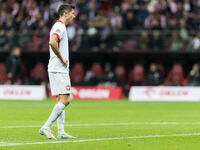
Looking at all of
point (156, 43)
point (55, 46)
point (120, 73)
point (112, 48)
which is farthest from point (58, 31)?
point (120, 73)

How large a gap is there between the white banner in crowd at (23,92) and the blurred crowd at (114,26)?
144 inches

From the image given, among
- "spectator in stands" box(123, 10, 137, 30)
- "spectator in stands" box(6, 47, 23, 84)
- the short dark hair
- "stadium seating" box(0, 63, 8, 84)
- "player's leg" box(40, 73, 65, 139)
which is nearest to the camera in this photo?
"player's leg" box(40, 73, 65, 139)

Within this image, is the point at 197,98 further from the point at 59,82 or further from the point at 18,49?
the point at 59,82

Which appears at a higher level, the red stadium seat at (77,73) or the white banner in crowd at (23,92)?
the red stadium seat at (77,73)

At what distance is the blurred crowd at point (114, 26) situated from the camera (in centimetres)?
3048

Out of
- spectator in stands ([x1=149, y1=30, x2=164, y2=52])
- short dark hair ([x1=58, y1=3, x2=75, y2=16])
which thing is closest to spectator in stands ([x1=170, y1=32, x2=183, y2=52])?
spectator in stands ([x1=149, y1=30, x2=164, y2=52])

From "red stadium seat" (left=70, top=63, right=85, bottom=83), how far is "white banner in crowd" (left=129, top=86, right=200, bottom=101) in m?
4.66

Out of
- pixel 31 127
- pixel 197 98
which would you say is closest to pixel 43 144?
pixel 31 127

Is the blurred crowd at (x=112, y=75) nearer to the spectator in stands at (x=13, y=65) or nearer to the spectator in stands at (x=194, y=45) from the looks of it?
the spectator in stands at (x=13, y=65)

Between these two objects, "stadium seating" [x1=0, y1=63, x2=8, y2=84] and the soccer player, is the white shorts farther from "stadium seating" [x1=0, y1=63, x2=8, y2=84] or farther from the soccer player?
"stadium seating" [x1=0, y1=63, x2=8, y2=84]

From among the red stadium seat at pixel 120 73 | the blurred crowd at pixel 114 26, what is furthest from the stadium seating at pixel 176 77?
Result: the red stadium seat at pixel 120 73

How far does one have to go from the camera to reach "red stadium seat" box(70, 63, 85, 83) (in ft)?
110

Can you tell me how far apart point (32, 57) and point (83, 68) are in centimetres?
359

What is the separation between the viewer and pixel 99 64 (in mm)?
34000
